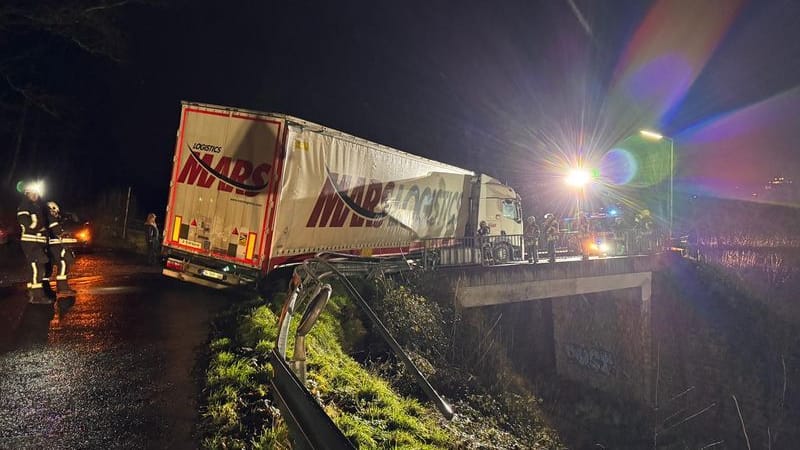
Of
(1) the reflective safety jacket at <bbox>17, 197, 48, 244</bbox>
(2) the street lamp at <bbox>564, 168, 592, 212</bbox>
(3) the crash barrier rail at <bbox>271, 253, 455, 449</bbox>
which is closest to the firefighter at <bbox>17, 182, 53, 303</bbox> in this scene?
(1) the reflective safety jacket at <bbox>17, 197, 48, 244</bbox>

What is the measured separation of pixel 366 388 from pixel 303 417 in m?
2.60

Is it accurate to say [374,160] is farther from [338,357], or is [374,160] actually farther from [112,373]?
[112,373]

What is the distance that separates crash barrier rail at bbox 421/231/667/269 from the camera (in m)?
10.9

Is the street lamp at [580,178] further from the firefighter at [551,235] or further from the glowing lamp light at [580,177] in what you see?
the firefighter at [551,235]

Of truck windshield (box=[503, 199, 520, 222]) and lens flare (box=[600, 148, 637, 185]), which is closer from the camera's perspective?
truck windshield (box=[503, 199, 520, 222])

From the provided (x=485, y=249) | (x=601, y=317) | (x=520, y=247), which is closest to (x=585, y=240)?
(x=601, y=317)

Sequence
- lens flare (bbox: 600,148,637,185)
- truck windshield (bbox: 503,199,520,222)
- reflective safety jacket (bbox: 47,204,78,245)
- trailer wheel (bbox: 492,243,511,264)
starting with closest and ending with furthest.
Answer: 1. reflective safety jacket (bbox: 47,204,78,245)
2. trailer wheel (bbox: 492,243,511,264)
3. truck windshield (bbox: 503,199,520,222)
4. lens flare (bbox: 600,148,637,185)

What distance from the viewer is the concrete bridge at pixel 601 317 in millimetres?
12898

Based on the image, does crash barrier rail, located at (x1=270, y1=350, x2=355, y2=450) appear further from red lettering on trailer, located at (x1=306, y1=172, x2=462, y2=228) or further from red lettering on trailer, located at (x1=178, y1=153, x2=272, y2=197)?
red lettering on trailer, located at (x1=306, y1=172, x2=462, y2=228)

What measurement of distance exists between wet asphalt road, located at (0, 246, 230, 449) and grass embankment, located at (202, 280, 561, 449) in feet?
1.17

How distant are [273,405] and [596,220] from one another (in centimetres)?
1637

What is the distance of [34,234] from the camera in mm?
6867

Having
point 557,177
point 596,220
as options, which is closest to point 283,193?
point 596,220

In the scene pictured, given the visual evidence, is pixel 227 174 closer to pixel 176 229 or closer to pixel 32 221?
pixel 176 229
